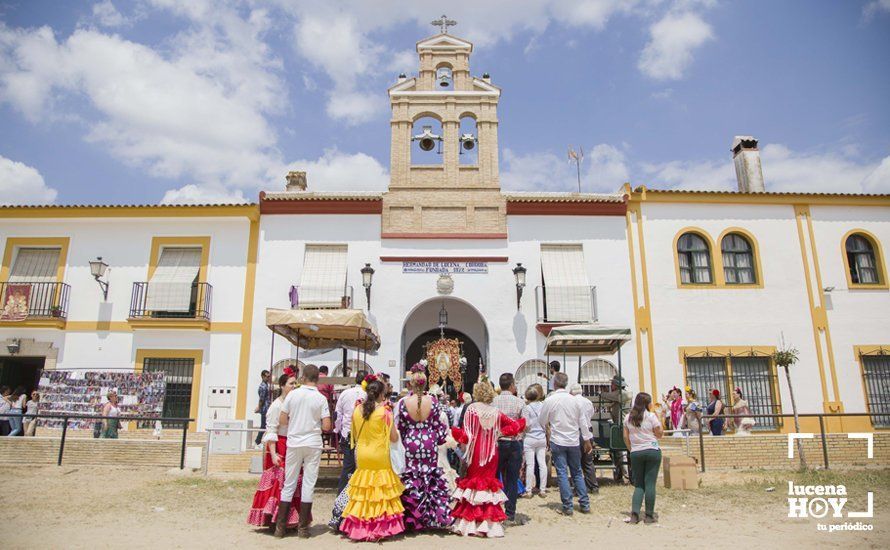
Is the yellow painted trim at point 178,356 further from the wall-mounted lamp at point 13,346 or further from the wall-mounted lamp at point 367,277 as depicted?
the wall-mounted lamp at point 367,277

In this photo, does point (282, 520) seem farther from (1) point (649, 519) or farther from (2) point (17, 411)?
(2) point (17, 411)

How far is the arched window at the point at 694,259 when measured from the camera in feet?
52.3

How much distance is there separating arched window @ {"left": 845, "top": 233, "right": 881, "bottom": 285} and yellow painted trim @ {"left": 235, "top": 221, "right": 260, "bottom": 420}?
1634cm

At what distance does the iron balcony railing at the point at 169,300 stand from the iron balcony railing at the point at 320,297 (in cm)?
230

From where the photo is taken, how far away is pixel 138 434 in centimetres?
1388

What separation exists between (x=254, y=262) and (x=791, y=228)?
48.6 ft

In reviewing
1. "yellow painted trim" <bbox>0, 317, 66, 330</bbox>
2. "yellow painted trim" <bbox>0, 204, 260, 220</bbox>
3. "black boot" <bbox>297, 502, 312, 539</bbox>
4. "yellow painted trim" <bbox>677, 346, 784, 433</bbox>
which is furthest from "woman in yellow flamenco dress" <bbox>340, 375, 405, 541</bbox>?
"yellow painted trim" <bbox>0, 317, 66, 330</bbox>

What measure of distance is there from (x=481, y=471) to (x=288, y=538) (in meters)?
2.16

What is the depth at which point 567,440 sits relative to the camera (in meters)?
7.50

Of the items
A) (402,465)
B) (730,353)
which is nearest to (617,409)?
(402,465)

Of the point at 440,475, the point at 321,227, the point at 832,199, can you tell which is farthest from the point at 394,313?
the point at 832,199

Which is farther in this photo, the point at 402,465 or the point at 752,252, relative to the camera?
the point at 752,252

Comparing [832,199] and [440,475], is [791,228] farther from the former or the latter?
[440,475]

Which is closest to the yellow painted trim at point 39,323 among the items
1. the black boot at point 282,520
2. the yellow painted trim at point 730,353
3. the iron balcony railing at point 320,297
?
the iron balcony railing at point 320,297
